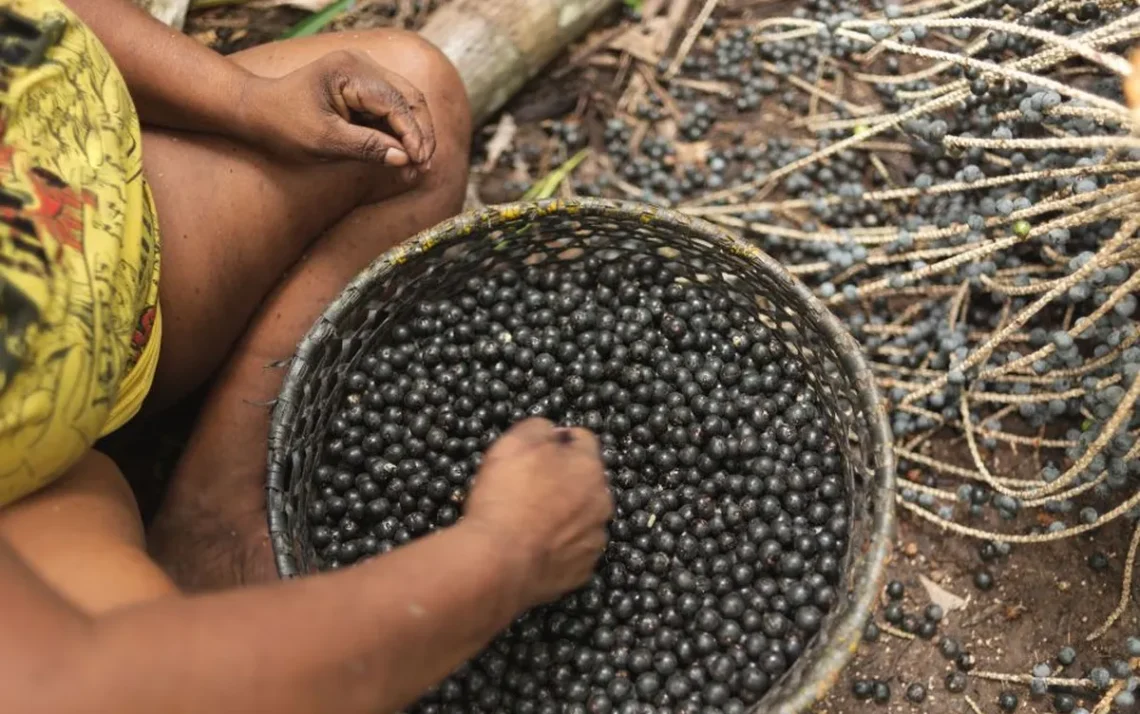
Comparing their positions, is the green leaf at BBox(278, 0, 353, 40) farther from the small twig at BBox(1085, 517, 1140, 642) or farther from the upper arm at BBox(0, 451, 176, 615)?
the small twig at BBox(1085, 517, 1140, 642)

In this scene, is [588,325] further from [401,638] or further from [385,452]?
[401,638]

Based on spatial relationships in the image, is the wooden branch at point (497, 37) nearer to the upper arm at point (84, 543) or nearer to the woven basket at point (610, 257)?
the woven basket at point (610, 257)

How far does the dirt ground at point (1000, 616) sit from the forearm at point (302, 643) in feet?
3.77

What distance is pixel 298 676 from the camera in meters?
0.89

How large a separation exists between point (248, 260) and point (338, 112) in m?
0.33

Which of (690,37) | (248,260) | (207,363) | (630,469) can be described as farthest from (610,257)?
(690,37)

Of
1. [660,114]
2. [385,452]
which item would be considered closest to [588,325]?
[385,452]

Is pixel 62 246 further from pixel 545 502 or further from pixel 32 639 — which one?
pixel 545 502

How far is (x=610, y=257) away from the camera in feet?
5.71

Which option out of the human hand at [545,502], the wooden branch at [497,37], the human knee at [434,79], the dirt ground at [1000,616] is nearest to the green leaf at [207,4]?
the wooden branch at [497,37]

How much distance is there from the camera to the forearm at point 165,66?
4.97 feet

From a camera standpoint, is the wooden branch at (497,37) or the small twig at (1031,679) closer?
the small twig at (1031,679)

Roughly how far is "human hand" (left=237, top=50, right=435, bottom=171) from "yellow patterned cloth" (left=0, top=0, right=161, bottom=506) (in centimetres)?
23

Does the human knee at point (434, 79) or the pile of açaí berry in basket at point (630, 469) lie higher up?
the human knee at point (434, 79)
